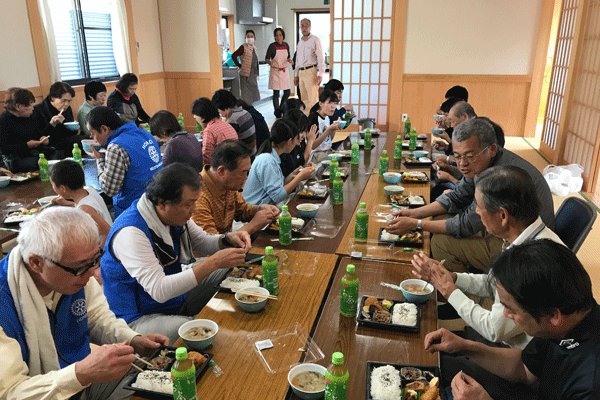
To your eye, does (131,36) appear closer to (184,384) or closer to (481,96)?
(481,96)

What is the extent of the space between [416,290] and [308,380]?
670 mm

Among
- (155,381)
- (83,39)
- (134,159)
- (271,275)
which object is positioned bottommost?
(155,381)

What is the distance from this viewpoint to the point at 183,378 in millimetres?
1221

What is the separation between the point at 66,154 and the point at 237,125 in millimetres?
1848

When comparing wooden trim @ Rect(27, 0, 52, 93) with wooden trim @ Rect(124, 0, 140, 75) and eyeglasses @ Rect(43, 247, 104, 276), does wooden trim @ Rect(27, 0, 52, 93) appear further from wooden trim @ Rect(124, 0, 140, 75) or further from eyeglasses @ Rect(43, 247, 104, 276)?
eyeglasses @ Rect(43, 247, 104, 276)

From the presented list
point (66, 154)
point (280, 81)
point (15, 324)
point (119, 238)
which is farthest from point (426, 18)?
point (15, 324)

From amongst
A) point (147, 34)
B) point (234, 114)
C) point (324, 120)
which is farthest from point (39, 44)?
point (324, 120)

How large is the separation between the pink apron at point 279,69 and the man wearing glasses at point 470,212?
6485mm

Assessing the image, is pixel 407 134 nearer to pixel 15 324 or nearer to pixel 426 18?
pixel 426 18

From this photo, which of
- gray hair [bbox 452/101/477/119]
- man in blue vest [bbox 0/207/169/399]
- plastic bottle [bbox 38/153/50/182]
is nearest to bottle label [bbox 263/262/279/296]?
man in blue vest [bbox 0/207/169/399]

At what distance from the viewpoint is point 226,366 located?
56.2 inches

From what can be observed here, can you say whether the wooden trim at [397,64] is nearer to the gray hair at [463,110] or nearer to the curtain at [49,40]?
the gray hair at [463,110]

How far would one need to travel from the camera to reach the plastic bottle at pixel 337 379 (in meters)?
1.19

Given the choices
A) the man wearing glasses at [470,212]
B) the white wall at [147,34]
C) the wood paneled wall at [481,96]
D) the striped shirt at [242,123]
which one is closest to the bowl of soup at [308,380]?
the man wearing glasses at [470,212]
